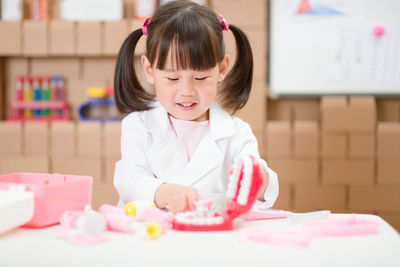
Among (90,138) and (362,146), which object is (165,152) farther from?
(362,146)

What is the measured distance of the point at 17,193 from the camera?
2.46 feet

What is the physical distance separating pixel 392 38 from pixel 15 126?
5.71 ft

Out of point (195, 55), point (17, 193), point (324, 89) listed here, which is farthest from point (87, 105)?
point (17, 193)

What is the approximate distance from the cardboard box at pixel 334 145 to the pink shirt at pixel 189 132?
3.64ft

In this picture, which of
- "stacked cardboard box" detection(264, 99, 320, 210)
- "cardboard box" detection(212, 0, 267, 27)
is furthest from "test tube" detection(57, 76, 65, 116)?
"stacked cardboard box" detection(264, 99, 320, 210)

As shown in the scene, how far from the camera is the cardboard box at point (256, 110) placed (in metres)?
2.25

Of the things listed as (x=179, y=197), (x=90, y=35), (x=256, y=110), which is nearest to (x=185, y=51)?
(x=179, y=197)

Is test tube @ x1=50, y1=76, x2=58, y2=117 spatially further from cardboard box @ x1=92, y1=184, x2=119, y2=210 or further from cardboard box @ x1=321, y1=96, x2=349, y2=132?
cardboard box @ x1=321, y1=96, x2=349, y2=132

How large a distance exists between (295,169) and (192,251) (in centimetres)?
166

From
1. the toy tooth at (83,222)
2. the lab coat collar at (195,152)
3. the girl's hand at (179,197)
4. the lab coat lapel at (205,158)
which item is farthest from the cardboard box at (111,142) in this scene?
the toy tooth at (83,222)

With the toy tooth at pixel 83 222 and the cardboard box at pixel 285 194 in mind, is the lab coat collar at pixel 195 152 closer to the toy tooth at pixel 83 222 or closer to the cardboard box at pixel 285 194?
the toy tooth at pixel 83 222

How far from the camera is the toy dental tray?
0.71 m

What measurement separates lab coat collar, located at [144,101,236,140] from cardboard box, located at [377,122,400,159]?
1.19m

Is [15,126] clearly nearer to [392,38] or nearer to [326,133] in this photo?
[326,133]
